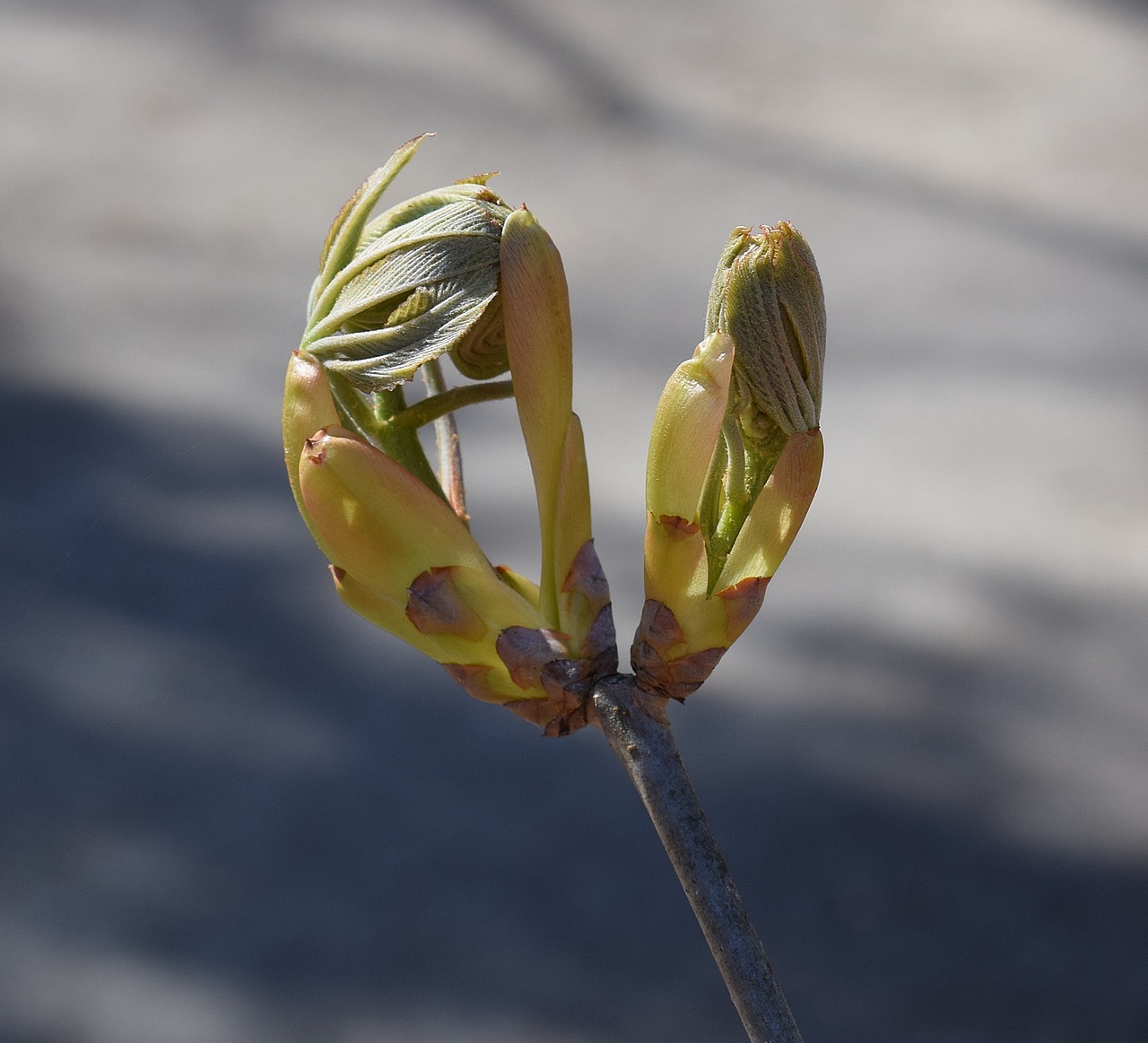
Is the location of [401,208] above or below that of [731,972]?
above

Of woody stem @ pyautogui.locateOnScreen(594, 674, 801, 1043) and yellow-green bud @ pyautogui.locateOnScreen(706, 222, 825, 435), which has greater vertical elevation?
yellow-green bud @ pyautogui.locateOnScreen(706, 222, 825, 435)

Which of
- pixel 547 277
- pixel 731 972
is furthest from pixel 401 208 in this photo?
Result: pixel 731 972

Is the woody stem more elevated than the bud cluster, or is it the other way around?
the bud cluster

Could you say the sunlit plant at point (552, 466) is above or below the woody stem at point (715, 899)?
above

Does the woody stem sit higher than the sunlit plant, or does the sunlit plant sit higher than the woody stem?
the sunlit plant

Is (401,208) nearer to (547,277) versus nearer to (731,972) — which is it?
(547,277)

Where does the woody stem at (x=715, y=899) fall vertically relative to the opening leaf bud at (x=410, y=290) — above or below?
below

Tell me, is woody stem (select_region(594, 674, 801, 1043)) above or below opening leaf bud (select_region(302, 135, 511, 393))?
below
